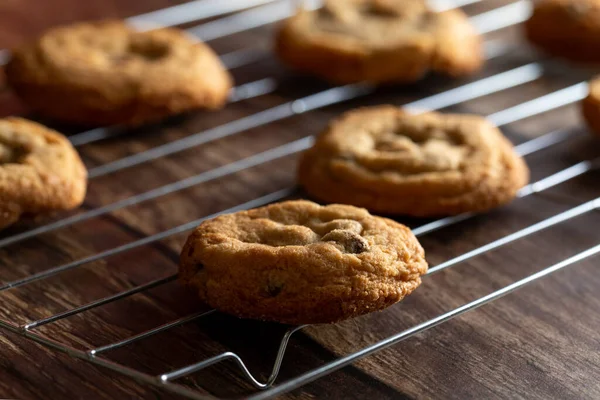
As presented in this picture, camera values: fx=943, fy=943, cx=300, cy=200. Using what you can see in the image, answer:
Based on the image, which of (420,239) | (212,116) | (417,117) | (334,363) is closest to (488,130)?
(417,117)

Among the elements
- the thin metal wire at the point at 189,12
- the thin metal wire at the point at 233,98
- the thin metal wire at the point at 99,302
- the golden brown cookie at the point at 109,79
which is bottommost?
the thin metal wire at the point at 99,302

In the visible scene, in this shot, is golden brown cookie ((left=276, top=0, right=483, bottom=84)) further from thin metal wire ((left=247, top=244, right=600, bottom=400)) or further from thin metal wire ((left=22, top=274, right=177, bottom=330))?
thin metal wire ((left=22, top=274, right=177, bottom=330))

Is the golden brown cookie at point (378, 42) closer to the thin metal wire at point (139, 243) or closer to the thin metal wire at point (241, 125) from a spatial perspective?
the thin metal wire at point (241, 125)

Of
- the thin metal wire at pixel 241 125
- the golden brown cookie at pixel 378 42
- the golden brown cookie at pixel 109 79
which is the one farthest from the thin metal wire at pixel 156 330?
the golden brown cookie at pixel 378 42

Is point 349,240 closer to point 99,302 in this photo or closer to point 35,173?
point 99,302

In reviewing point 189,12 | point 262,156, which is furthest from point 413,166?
point 189,12

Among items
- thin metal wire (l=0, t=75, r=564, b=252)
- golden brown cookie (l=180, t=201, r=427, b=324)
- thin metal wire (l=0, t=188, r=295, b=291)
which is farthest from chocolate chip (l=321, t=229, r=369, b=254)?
thin metal wire (l=0, t=75, r=564, b=252)
